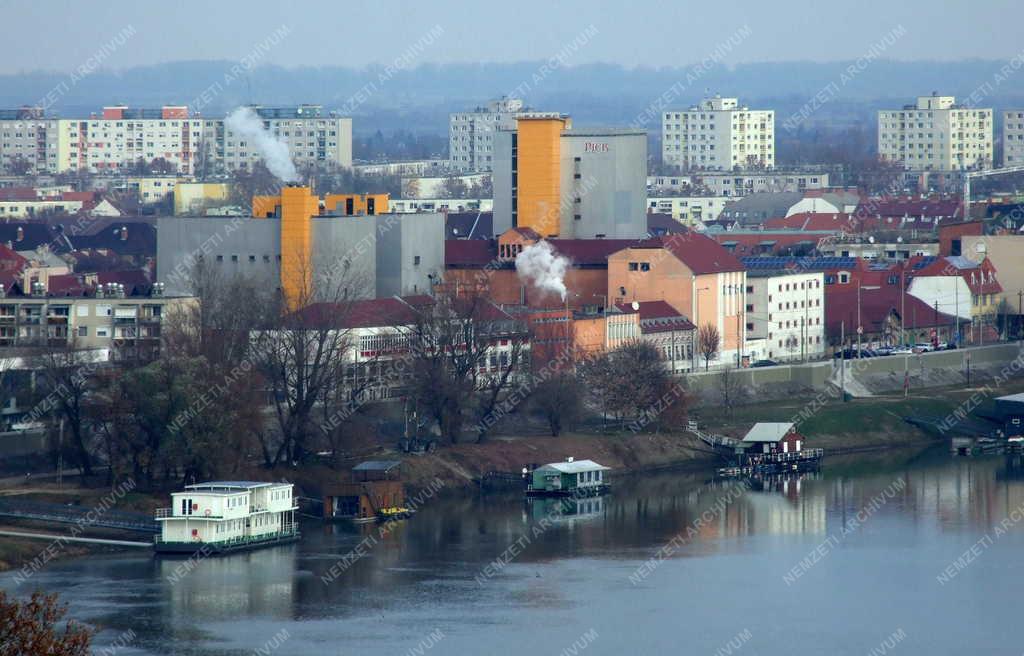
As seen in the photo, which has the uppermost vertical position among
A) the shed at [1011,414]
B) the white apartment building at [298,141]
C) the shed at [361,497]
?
the white apartment building at [298,141]

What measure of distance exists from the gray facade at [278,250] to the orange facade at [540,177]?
424 cm

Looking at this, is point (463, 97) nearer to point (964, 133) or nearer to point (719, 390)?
point (964, 133)

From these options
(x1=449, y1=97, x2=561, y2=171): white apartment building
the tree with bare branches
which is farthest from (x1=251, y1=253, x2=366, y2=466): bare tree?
(x1=449, y1=97, x2=561, y2=171): white apartment building

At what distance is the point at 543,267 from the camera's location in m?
39.3

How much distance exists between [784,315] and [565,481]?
463 inches

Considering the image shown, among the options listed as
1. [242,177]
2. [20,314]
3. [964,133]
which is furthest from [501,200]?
[964,133]

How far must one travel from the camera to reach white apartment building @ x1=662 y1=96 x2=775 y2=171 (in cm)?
→ 8775

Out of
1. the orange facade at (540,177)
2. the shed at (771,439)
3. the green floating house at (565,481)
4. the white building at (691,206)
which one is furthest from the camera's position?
the white building at (691,206)

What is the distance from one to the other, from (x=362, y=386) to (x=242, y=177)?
37427 mm

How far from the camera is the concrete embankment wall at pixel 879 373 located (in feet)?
120

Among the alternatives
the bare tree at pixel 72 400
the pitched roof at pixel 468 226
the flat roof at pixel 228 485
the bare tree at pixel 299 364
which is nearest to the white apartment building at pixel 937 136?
the pitched roof at pixel 468 226

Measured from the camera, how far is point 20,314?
34.3m

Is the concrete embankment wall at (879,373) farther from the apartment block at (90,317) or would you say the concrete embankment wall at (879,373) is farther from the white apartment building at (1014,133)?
the white apartment building at (1014,133)

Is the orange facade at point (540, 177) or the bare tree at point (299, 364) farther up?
the orange facade at point (540, 177)
